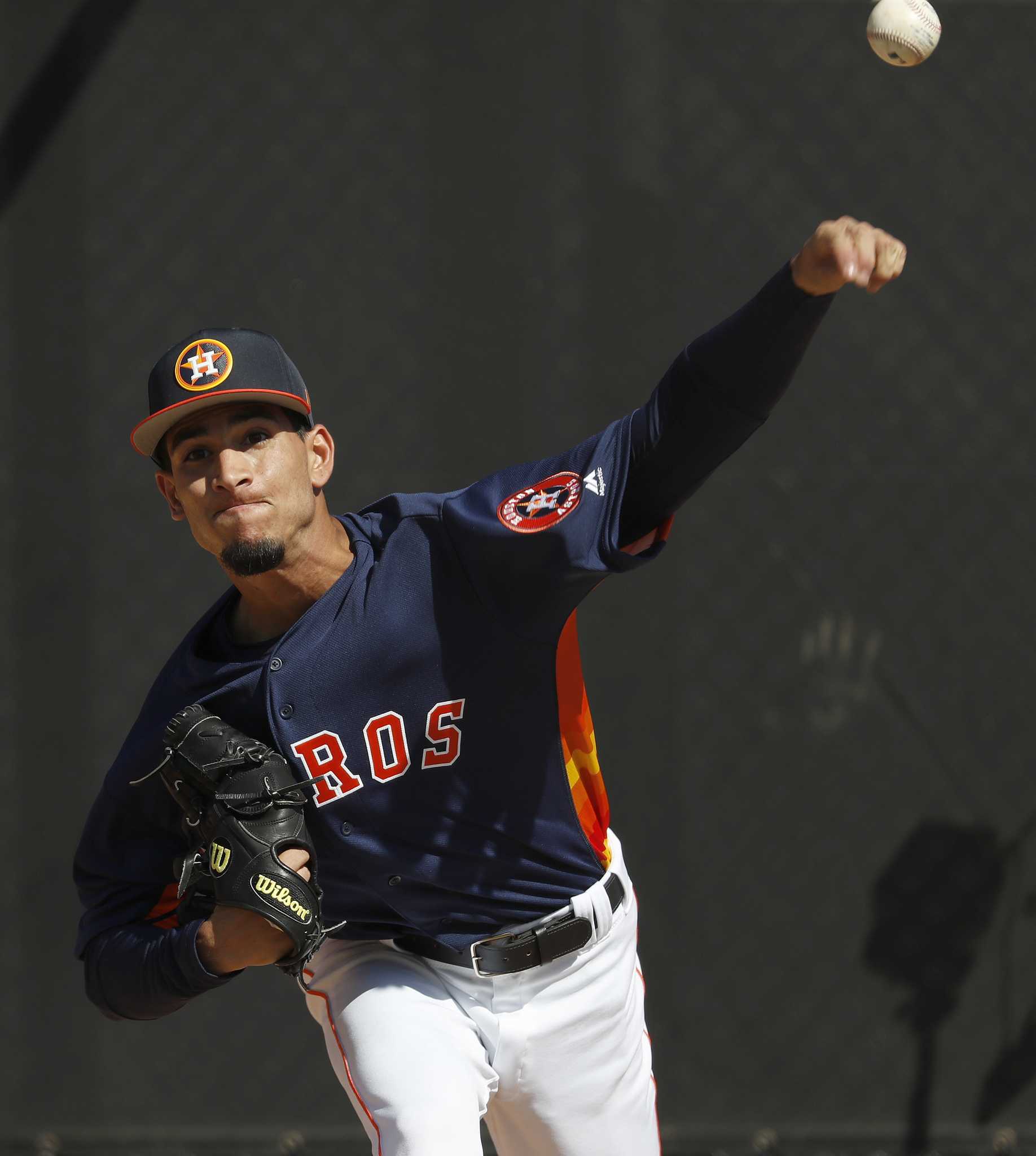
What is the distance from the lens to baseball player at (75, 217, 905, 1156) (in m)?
Result: 1.89

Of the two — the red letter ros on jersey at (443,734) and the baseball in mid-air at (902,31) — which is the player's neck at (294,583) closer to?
the red letter ros on jersey at (443,734)

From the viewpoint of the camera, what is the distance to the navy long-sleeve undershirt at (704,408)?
5.34 ft

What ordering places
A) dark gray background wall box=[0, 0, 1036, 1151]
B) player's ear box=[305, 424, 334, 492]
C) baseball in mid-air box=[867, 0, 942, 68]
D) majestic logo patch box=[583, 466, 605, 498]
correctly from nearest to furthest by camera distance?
1. majestic logo patch box=[583, 466, 605, 498]
2. baseball in mid-air box=[867, 0, 942, 68]
3. player's ear box=[305, 424, 334, 492]
4. dark gray background wall box=[0, 0, 1036, 1151]

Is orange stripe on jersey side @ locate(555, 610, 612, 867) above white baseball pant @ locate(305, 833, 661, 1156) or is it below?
above

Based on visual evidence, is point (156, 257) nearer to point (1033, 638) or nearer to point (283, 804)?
point (283, 804)

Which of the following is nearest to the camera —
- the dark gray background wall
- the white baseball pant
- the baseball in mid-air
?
the white baseball pant

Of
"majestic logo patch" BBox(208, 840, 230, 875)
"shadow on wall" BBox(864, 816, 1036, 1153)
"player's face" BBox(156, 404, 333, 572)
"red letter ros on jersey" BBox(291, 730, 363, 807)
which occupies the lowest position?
"shadow on wall" BBox(864, 816, 1036, 1153)

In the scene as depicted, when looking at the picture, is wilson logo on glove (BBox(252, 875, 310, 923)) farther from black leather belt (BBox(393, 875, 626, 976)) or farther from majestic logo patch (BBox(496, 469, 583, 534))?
majestic logo patch (BBox(496, 469, 583, 534))

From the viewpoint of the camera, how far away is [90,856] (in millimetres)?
2076

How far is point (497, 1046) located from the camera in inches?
80.0

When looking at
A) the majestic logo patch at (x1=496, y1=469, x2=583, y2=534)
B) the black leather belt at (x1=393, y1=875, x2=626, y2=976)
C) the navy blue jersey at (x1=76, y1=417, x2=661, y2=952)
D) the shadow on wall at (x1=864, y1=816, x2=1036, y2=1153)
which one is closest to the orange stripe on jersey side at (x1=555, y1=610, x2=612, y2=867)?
the navy blue jersey at (x1=76, y1=417, x2=661, y2=952)

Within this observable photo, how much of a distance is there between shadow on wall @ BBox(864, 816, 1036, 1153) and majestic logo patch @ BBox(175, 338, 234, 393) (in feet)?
7.06

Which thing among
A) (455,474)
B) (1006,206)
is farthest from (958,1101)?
(1006,206)

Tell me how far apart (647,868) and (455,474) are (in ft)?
3.55
